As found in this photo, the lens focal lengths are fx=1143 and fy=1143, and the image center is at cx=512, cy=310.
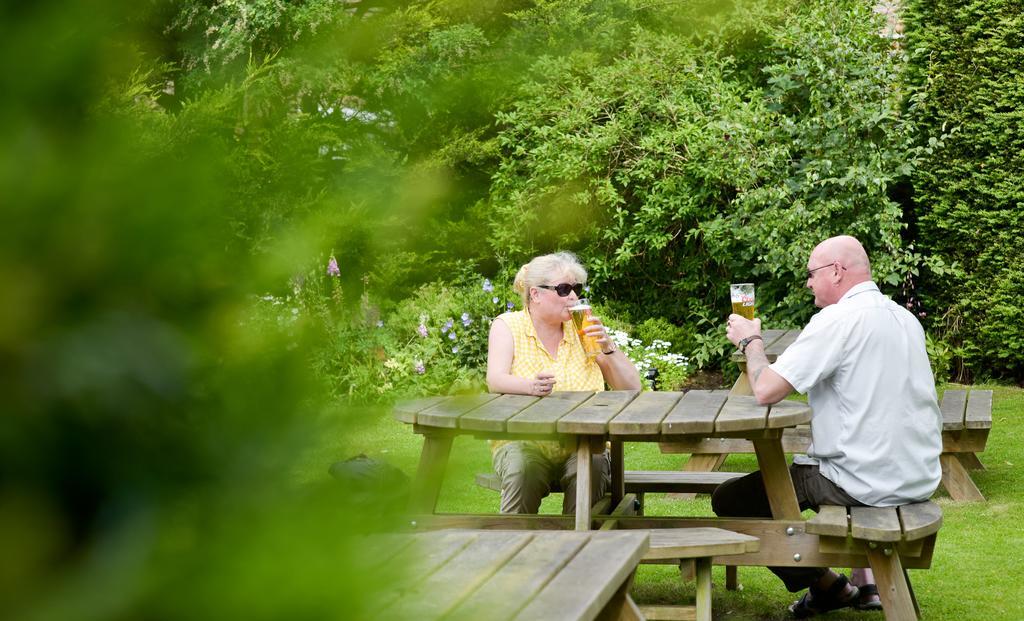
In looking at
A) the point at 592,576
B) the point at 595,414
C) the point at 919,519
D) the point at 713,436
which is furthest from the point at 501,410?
the point at 592,576

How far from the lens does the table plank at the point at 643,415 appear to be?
11.8 ft

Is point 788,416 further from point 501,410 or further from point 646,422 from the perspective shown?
point 501,410

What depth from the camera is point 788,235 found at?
929cm

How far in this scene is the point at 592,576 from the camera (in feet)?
7.34

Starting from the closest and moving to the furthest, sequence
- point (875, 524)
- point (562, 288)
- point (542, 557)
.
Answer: point (542, 557), point (875, 524), point (562, 288)

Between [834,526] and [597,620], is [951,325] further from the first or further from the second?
[597,620]

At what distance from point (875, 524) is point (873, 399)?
47 cm

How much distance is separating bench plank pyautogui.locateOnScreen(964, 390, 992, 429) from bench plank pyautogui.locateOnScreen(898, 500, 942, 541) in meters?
1.77

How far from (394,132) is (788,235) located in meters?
9.00

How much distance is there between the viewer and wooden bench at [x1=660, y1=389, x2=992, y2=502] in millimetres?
5500

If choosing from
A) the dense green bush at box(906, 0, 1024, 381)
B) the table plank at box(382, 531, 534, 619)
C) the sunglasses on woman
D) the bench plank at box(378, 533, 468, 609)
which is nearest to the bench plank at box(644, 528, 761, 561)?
the sunglasses on woman

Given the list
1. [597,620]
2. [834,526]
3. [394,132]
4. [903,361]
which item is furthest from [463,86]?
[903,361]

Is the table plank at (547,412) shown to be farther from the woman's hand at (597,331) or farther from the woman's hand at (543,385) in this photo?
the woman's hand at (597,331)

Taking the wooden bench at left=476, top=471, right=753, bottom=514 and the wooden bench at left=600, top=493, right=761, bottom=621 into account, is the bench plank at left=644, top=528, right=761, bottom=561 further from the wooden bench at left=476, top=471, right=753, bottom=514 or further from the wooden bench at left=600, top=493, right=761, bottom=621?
the wooden bench at left=476, top=471, right=753, bottom=514
